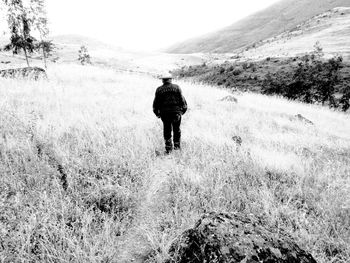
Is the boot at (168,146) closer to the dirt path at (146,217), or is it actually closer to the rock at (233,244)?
the dirt path at (146,217)

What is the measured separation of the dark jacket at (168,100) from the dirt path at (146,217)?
146 cm

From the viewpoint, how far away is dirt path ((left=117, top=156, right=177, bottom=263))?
9.09ft

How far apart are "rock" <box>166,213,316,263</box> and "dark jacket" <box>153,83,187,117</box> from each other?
369 centimetres

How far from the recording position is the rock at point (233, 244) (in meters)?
2.21

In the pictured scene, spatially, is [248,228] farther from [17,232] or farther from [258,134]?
[258,134]

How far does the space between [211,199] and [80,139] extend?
274 cm

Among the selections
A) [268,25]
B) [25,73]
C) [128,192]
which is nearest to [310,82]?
[25,73]

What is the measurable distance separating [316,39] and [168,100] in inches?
2495

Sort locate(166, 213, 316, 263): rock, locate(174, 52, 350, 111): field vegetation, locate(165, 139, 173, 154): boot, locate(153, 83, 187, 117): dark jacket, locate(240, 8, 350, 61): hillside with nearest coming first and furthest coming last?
1. locate(166, 213, 316, 263): rock
2. locate(165, 139, 173, 154): boot
3. locate(153, 83, 187, 117): dark jacket
4. locate(174, 52, 350, 111): field vegetation
5. locate(240, 8, 350, 61): hillside

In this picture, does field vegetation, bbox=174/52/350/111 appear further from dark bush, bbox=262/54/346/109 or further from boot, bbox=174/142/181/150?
boot, bbox=174/142/181/150

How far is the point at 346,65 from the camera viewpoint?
108 ft

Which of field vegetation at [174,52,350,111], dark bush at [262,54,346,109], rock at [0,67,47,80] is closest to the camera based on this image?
rock at [0,67,47,80]

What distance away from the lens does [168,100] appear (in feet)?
19.7

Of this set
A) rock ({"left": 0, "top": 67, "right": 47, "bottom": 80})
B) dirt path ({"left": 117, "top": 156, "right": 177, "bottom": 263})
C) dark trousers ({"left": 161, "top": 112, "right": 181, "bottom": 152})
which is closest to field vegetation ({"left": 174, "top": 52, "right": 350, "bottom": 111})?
rock ({"left": 0, "top": 67, "right": 47, "bottom": 80})
